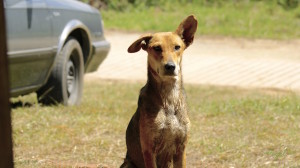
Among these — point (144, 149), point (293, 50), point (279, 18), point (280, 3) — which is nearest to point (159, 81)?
point (144, 149)

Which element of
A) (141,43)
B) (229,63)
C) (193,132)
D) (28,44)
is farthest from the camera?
(229,63)

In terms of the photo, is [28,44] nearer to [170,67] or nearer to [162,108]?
[162,108]

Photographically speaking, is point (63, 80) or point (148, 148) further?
point (63, 80)

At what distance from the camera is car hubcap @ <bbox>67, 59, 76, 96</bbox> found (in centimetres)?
920

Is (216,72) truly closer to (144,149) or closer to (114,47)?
(114,47)

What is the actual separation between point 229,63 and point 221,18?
5.20 meters

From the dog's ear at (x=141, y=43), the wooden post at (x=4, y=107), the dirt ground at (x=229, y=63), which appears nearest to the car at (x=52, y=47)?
the dirt ground at (x=229, y=63)

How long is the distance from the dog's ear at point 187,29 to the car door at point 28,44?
10.3 feet

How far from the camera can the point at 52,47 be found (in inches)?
329

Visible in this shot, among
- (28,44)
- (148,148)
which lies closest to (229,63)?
(28,44)

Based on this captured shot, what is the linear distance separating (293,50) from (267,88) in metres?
4.47

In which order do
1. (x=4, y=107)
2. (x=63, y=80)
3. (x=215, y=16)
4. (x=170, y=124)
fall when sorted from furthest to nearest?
1. (x=215, y=16)
2. (x=63, y=80)
3. (x=170, y=124)
4. (x=4, y=107)

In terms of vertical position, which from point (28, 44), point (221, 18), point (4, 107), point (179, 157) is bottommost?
point (221, 18)

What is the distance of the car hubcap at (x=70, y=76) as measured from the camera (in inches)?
362
